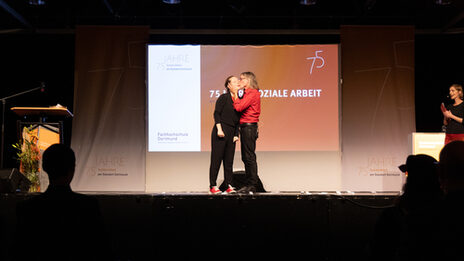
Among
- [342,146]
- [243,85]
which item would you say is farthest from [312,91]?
[243,85]

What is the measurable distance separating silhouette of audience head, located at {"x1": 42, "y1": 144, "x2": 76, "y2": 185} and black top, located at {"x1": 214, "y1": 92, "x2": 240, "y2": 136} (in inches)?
132

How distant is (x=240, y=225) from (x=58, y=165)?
1634mm

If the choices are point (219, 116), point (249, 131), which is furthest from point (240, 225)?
point (219, 116)

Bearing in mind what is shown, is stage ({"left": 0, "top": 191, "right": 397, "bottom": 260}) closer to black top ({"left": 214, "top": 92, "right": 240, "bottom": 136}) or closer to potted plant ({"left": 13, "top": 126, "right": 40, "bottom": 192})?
potted plant ({"left": 13, "top": 126, "right": 40, "bottom": 192})

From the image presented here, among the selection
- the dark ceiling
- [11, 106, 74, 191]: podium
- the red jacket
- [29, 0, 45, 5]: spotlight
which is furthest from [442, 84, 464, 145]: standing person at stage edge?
[29, 0, 45, 5]: spotlight

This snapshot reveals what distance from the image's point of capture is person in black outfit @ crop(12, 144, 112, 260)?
63.1 inches

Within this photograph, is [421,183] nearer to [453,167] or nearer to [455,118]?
[453,167]

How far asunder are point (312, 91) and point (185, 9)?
2557 mm

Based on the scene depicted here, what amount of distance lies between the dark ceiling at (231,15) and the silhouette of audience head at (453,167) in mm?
5771

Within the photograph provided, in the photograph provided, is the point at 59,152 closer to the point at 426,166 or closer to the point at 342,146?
the point at 426,166

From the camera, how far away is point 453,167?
1.49 metres

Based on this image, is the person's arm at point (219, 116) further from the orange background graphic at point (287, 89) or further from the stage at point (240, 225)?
the stage at point (240, 225)

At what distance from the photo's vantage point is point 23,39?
294 inches

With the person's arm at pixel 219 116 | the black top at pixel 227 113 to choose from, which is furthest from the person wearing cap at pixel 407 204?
the black top at pixel 227 113
